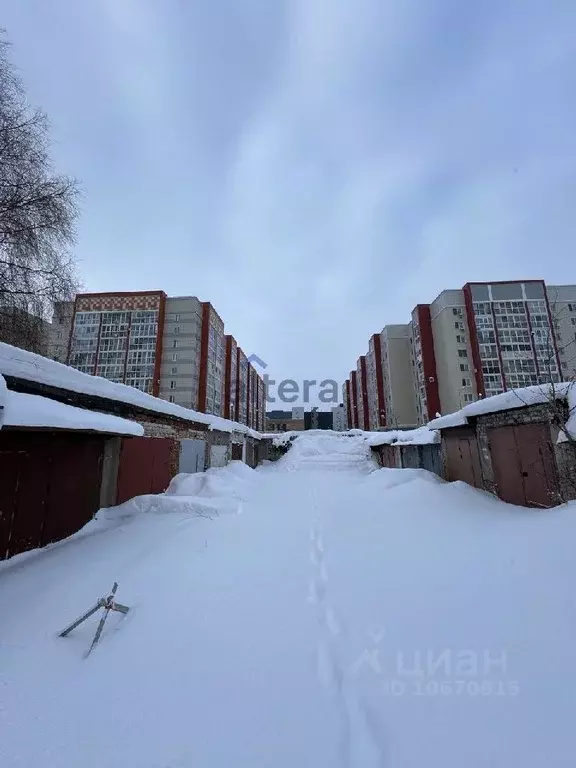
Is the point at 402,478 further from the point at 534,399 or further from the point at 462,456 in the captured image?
the point at 534,399

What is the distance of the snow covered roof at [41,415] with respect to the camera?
3.72 metres

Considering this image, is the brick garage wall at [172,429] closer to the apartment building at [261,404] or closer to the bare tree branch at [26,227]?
the bare tree branch at [26,227]

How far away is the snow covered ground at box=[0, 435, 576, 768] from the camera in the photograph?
2.09 metres

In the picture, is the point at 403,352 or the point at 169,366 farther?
the point at 403,352

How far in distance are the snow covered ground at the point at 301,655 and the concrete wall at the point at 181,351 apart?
125ft

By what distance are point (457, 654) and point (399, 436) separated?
55.0 feet

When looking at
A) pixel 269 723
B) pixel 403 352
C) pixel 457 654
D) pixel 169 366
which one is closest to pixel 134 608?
pixel 269 723

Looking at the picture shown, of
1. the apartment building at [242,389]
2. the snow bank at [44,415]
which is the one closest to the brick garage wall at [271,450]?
the apartment building at [242,389]

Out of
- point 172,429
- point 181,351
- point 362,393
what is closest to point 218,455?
point 172,429

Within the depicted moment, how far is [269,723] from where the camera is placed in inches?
89.2

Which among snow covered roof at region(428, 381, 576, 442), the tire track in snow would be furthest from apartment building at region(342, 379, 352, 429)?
the tire track in snow

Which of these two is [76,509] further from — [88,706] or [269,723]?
[269,723]

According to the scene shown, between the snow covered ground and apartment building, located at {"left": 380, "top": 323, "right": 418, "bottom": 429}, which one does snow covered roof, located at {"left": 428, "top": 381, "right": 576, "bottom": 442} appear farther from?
apartment building, located at {"left": 380, "top": 323, "right": 418, "bottom": 429}

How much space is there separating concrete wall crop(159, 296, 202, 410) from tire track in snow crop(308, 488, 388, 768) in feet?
133
